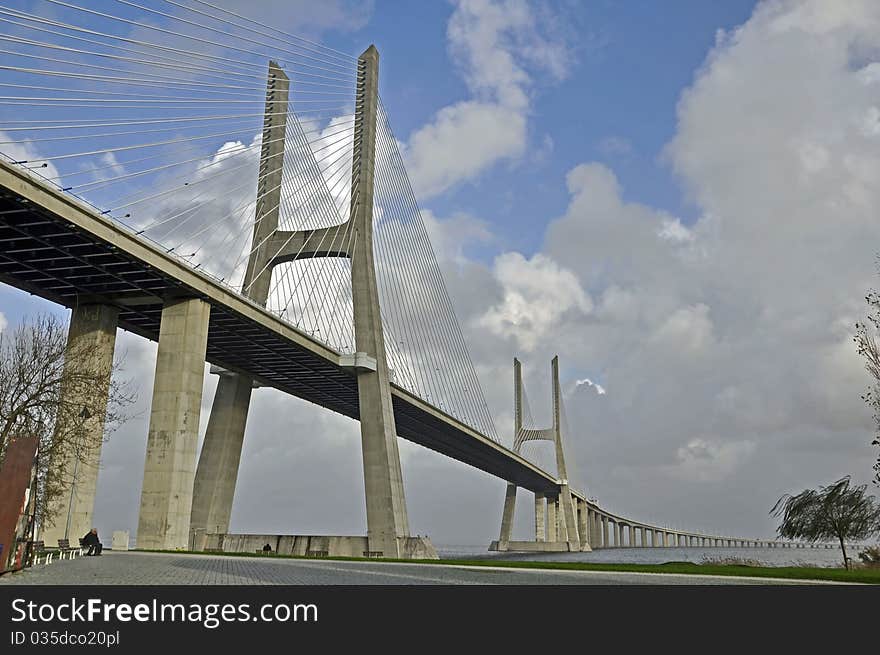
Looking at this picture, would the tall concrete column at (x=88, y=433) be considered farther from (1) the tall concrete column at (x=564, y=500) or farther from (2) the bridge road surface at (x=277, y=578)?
(1) the tall concrete column at (x=564, y=500)

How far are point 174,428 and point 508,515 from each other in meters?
86.0

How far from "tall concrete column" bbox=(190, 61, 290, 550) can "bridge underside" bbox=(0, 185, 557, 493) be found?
2.60m

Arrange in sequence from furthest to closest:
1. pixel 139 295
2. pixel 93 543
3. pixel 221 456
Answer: pixel 221 456 < pixel 139 295 < pixel 93 543

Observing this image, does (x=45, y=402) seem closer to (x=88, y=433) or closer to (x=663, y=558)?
(x=88, y=433)

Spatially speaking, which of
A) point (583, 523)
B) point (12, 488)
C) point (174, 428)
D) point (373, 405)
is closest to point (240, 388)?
point (373, 405)

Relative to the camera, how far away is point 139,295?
3694 cm

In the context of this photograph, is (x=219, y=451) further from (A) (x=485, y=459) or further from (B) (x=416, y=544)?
(A) (x=485, y=459)

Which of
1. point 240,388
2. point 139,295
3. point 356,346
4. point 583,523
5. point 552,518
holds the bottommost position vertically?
point 583,523

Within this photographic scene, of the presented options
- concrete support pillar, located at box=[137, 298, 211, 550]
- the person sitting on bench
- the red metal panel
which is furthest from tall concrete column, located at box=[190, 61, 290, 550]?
the red metal panel

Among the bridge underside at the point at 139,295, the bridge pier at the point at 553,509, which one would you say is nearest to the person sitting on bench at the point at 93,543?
the bridge underside at the point at 139,295

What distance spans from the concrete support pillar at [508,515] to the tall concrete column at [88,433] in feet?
272

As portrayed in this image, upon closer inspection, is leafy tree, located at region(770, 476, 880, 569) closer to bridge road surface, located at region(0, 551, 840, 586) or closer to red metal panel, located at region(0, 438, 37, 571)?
bridge road surface, located at region(0, 551, 840, 586)

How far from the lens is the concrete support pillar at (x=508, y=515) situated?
11331 centimetres
